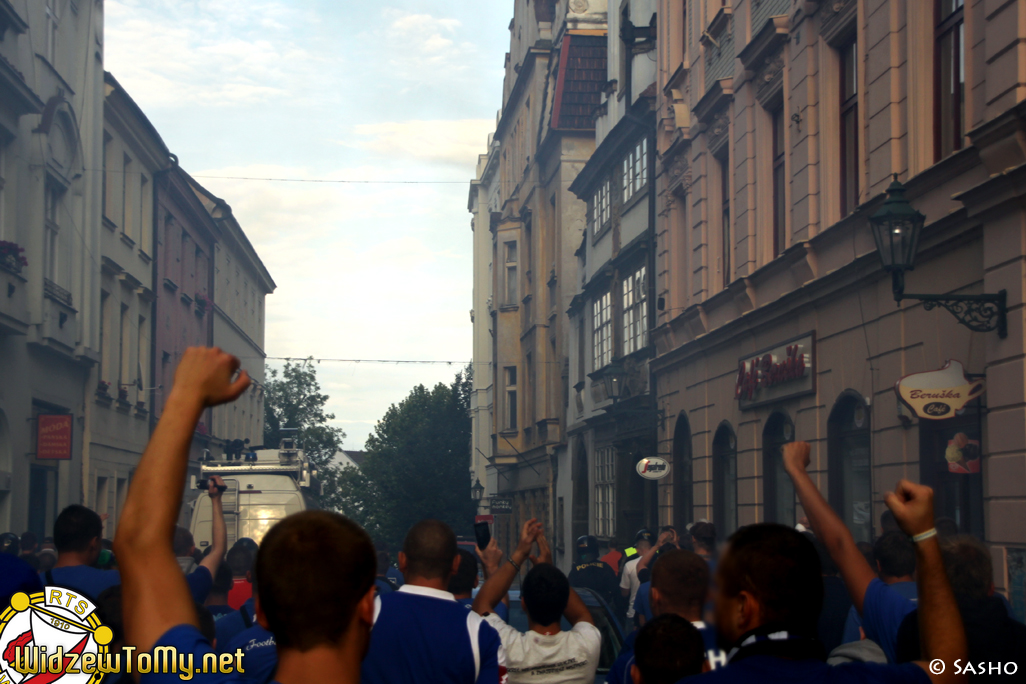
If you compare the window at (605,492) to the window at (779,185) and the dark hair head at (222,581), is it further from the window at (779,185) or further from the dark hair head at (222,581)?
the dark hair head at (222,581)

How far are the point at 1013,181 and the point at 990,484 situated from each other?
2.70 m

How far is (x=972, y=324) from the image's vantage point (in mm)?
10570

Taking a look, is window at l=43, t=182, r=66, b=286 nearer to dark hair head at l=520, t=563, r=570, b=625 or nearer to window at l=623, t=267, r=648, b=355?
window at l=623, t=267, r=648, b=355

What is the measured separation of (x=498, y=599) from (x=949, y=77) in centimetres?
879

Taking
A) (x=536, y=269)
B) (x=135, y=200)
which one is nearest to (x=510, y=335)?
(x=536, y=269)

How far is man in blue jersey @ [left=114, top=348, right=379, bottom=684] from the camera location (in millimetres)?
2070

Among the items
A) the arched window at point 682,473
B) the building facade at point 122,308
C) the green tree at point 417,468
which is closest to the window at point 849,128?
the arched window at point 682,473

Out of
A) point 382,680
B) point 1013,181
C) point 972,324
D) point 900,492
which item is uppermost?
point 1013,181

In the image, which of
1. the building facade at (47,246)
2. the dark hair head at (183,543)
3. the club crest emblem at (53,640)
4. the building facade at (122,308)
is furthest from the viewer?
the building facade at (122,308)

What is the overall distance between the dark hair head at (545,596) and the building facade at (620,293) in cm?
1732

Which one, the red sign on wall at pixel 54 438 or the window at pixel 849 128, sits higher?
the window at pixel 849 128

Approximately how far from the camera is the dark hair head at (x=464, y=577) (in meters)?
5.71

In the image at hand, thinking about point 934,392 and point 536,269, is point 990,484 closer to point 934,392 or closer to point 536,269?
point 934,392

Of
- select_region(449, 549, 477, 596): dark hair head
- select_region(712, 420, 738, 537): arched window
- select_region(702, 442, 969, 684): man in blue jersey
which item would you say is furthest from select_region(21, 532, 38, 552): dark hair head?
select_region(702, 442, 969, 684): man in blue jersey
